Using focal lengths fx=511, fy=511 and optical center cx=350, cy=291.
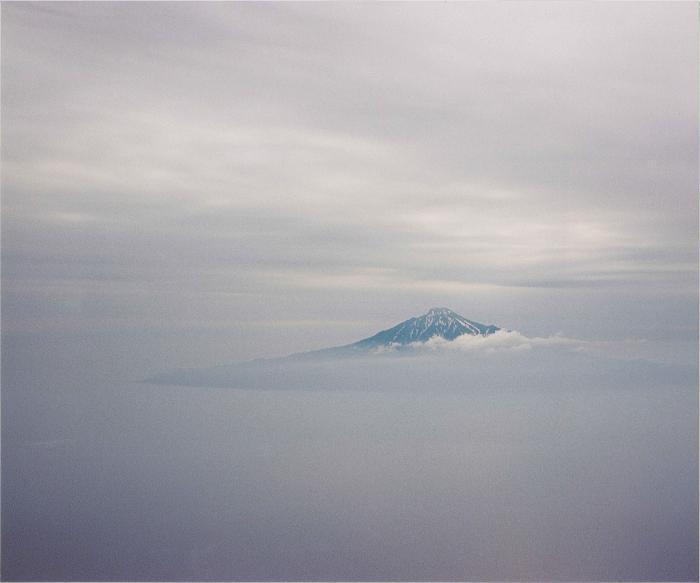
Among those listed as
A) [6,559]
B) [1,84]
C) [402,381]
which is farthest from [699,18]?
[6,559]

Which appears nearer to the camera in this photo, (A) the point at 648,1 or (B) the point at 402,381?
(A) the point at 648,1

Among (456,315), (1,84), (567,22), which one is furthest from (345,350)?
(1,84)

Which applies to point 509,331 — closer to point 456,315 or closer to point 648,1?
point 456,315

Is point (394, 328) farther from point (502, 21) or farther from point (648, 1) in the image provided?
point (648, 1)

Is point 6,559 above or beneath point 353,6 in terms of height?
beneath


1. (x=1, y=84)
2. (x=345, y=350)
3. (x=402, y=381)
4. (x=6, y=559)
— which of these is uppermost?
(x=1, y=84)

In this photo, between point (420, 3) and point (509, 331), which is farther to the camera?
point (509, 331)
